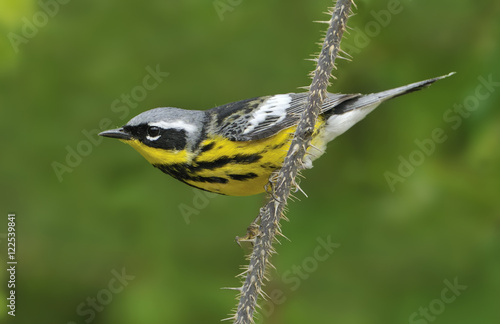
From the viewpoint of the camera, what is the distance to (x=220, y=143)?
3939 millimetres

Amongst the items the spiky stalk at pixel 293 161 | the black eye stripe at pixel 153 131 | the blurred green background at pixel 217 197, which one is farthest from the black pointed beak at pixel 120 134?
the spiky stalk at pixel 293 161

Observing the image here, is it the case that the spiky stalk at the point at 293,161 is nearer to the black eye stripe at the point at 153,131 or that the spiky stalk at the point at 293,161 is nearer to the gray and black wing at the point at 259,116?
the gray and black wing at the point at 259,116

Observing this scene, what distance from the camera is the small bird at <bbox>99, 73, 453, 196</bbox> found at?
3863 mm

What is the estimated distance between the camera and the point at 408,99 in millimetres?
4746

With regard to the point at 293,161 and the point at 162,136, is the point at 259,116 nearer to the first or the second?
the point at 162,136

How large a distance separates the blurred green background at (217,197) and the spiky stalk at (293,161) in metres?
2.27

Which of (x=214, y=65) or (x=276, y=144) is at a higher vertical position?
(x=214, y=65)

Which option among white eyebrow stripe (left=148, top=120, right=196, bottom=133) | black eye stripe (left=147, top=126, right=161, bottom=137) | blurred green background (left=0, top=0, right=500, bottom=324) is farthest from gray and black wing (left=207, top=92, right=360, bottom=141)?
blurred green background (left=0, top=0, right=500, bottom=324)

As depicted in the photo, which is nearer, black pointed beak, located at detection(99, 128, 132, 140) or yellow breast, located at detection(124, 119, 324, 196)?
black pointed beak, located at detection(99, 128, 132, 140)

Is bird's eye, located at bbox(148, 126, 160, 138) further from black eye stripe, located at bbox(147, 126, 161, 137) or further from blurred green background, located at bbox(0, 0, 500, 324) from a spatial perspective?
blurred green background, located at bbox(0, 0, 500, 324)

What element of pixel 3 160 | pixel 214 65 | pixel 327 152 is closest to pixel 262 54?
pixel 214 65

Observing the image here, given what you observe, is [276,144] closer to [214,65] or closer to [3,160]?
[214,65]

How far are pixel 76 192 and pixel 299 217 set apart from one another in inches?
67.4

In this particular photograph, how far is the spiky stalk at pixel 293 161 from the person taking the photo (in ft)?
7.73
